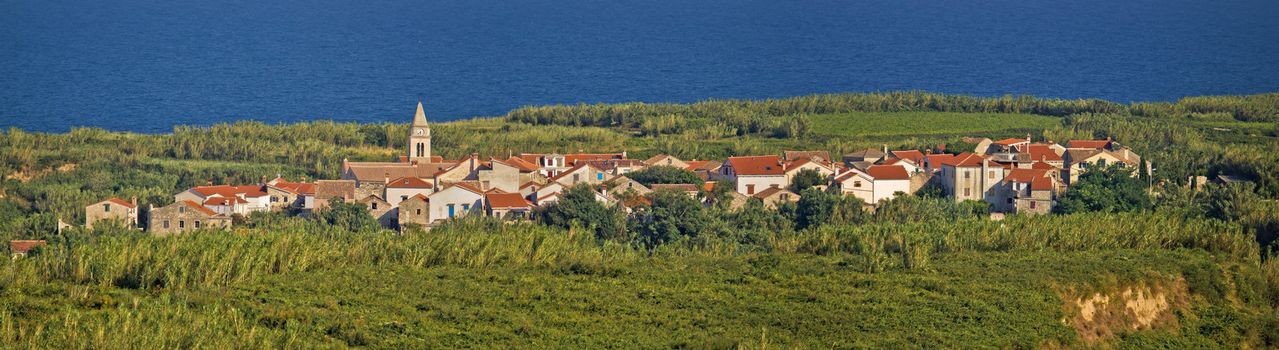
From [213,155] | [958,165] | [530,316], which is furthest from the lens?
[213,155]

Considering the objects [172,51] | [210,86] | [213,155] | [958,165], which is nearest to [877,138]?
[958,165]

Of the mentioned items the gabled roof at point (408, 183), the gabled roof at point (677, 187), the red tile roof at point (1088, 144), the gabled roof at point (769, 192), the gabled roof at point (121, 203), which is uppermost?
the red tile roof at point (1088, 144)

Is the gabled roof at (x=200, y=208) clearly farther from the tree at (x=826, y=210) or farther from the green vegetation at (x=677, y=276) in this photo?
the tree at (x=826, y=210)

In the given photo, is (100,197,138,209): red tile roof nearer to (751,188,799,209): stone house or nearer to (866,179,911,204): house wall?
(751,188,799,209): stone house

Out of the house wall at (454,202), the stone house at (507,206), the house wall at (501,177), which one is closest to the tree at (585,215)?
the stone house at (507,206)

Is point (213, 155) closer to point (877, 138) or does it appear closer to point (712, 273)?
point (877, 138)
